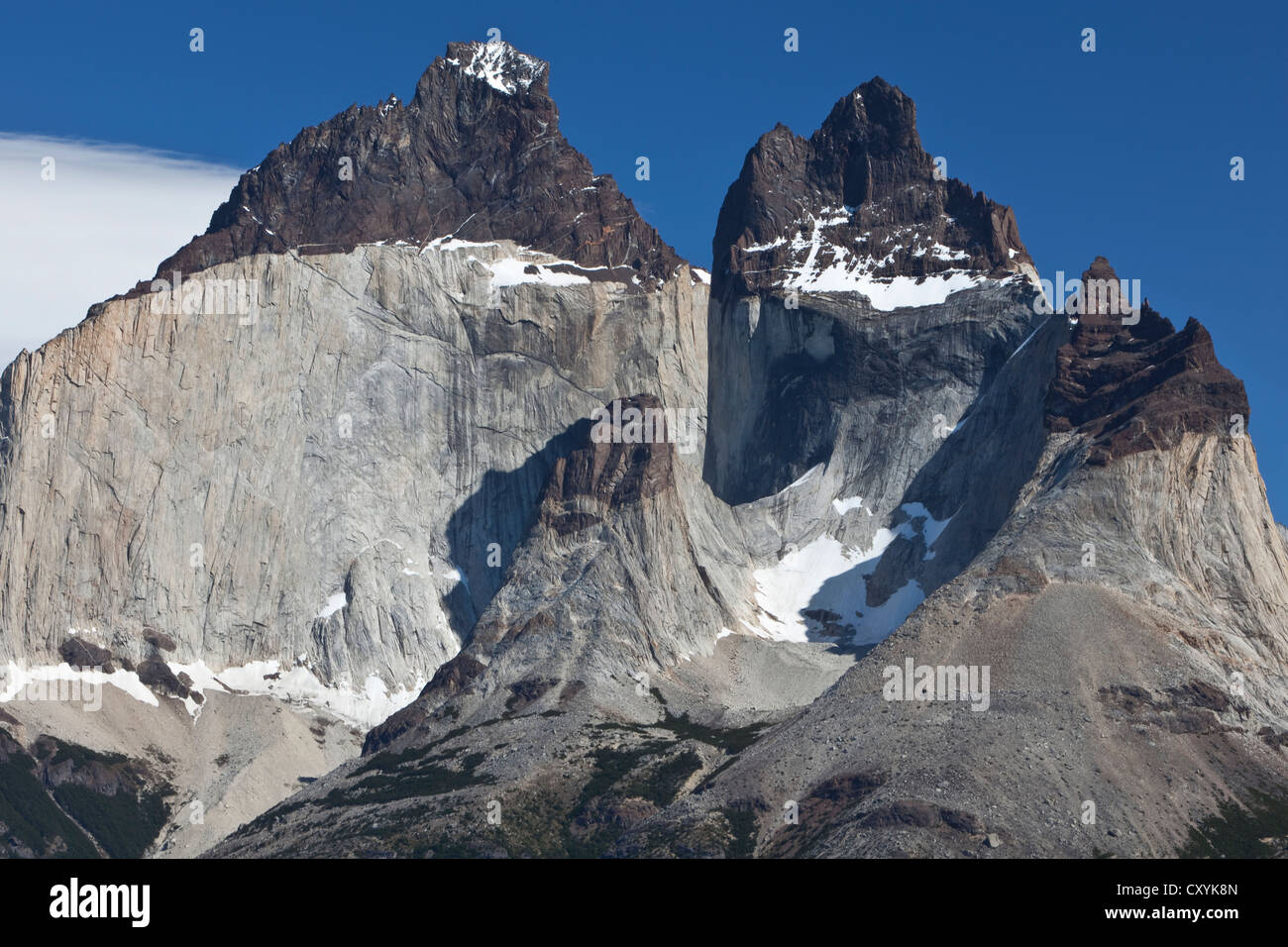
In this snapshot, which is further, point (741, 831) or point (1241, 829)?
point (741, 831)

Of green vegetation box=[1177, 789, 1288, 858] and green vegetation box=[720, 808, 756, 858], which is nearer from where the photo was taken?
green vegetation box=[1177, 789, 1288, 858]

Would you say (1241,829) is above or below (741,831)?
below

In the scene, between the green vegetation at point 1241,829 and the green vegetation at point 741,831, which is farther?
the green vegetation at point 741,831

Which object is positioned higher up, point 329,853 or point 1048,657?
point 1048,657
